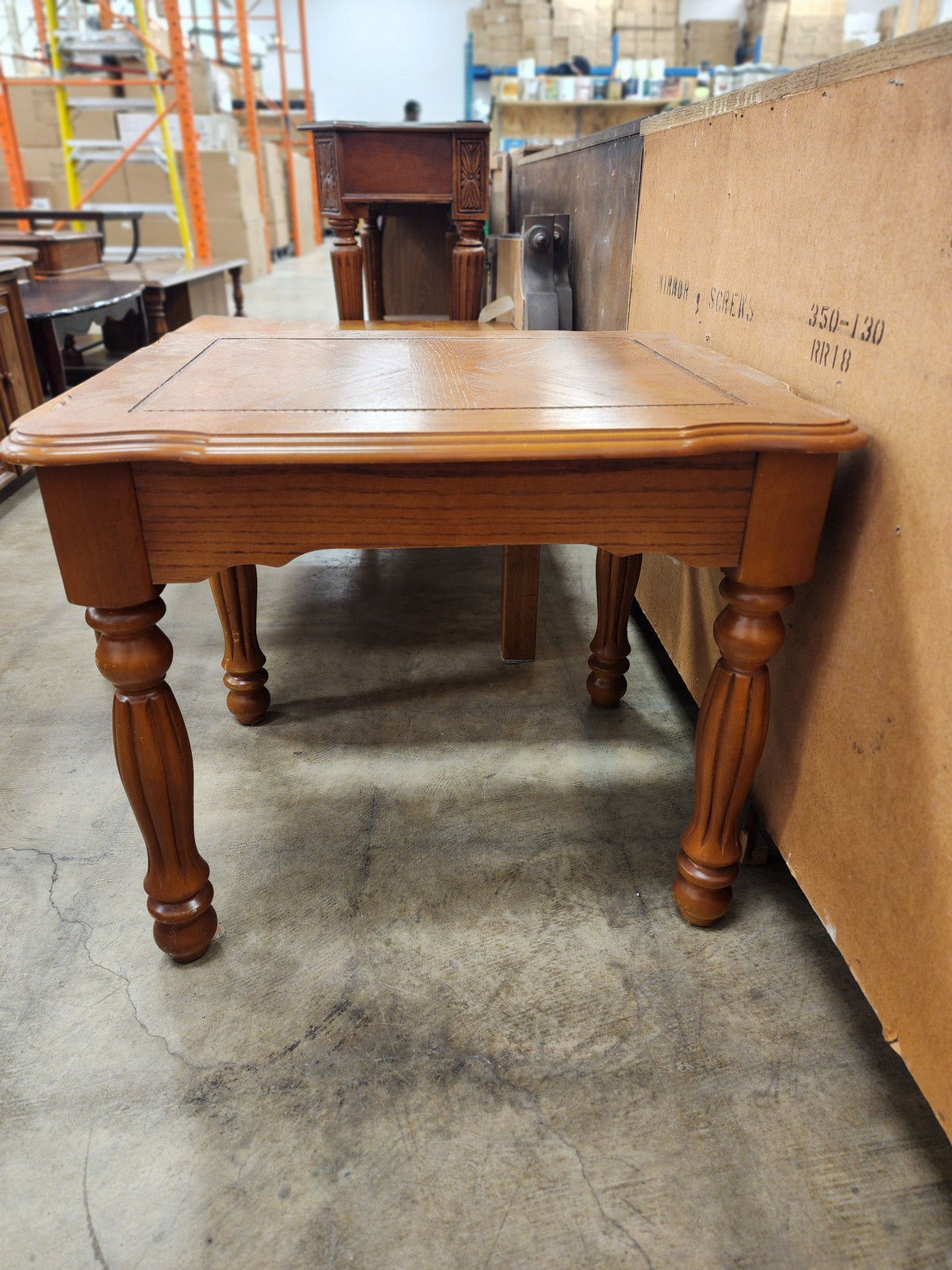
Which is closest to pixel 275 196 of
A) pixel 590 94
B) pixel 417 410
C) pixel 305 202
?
pixel 305 202

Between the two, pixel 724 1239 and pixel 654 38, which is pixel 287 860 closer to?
pixel 724 1239

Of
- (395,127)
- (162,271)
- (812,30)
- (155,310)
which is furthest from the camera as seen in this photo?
(812,30)

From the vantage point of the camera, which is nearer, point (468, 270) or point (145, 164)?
point (468, 270)

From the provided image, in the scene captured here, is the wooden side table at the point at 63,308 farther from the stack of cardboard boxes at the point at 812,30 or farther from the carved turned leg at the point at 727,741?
the stack of cardboard boxes at the point at 812,30

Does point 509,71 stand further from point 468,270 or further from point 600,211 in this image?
point 600,211

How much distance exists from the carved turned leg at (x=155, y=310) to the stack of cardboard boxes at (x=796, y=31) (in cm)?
492

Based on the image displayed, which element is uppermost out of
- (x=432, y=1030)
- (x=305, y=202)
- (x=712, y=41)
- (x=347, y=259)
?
(x=712, y=41)

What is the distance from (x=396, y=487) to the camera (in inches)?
33.3

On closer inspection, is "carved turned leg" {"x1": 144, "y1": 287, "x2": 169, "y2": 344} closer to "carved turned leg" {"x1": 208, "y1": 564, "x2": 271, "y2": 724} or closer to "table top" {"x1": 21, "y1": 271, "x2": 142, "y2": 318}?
"table top" {"x1": 21, "y1": 271, "x2": 142, "y2": 318}

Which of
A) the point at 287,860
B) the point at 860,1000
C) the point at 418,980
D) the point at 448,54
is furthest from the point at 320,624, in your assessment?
the point at 448,54

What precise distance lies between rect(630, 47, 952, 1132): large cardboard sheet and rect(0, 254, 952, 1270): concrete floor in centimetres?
14

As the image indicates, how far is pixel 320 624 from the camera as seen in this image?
200 cm

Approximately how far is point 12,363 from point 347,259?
1.32 m

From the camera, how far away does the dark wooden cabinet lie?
108 inches
